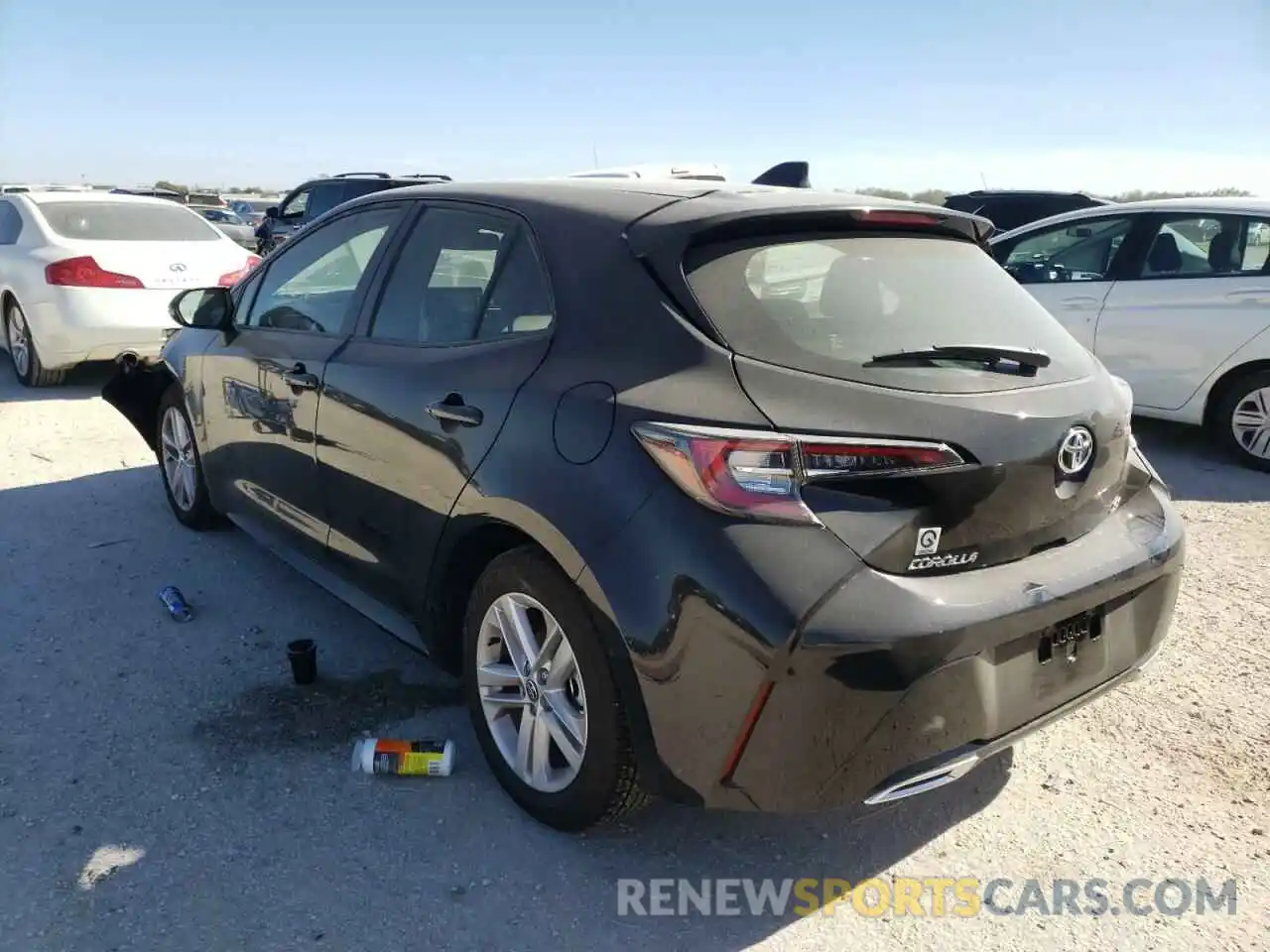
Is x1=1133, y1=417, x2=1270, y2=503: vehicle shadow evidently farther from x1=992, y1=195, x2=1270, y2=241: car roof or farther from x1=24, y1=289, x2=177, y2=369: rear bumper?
x1=24, y1=289, x2=177, y2=369: rear bumper

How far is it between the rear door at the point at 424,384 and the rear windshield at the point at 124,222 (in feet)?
19.5

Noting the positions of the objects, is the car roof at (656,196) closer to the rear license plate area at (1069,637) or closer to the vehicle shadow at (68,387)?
the rear license plate area at (1069,637)

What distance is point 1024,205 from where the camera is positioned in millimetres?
13789

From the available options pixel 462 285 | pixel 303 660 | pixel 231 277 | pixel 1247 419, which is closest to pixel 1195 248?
pixel 1247 419

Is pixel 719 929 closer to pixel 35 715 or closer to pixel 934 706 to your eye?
pixel 934 706

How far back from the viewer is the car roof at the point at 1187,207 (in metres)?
6.32

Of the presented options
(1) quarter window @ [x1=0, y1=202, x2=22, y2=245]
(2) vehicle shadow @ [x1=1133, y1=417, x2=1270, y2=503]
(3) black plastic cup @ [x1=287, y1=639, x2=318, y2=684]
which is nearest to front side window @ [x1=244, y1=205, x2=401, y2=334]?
(3) black plastic cup @ [x1=287, y1=639, x2=318, y2=684]

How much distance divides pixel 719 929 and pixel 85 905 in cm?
156

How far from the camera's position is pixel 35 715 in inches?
133

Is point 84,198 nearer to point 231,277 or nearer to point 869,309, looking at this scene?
point 231,277

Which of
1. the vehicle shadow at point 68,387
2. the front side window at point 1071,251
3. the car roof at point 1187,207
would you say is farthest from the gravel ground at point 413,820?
the vehicle shadow at point 68,387

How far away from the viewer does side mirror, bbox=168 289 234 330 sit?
14.0 ft

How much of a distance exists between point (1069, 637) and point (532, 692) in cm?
139

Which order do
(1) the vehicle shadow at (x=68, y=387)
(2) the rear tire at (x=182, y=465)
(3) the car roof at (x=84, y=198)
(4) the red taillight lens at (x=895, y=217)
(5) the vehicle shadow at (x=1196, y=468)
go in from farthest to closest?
(3) the car roof at (x=84, y=198) < (1) the vehicle shadow at (x=68, y=387) < (5) the vehicle shadow at (x=1196, y=468) < (2) the rear tire at (x=182, y=465) < (4) the red taillight lens at (x=895, y=217)
